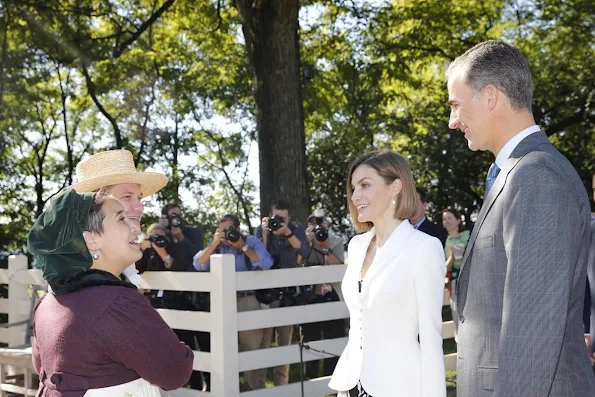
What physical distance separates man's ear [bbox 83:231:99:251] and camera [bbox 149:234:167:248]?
5212 millimetres

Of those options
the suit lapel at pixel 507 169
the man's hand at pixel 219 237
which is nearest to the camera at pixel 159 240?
the man's hand at pixel 219 237

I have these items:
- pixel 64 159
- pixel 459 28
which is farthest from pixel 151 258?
pixel 64 159

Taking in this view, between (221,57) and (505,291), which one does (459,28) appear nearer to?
(221,57)

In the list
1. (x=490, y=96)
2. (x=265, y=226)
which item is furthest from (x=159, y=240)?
(x=490, y=96)

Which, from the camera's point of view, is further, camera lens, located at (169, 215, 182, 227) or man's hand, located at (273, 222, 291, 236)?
camera lens, located at (169, 215, 182, 227)

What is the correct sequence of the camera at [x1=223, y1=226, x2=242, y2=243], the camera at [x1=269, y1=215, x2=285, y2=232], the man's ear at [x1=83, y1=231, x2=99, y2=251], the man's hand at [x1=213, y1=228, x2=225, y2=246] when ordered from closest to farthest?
the man's ear at [x1=83, y1=231, x2=99, y2=251] → the camera at [x1=223, y1=226, x2=242, y2=243] → the man's hand at [x1=213, y1=228, x2=225, y2=246] → the camera at [x1=269, y1=215, x2=285, y2=232]

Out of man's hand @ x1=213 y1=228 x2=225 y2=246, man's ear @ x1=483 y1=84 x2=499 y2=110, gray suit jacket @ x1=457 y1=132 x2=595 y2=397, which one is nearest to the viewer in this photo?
gray suit jacket @ x1=457 y1=132 x2=595 y2=397

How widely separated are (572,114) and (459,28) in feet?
20.1

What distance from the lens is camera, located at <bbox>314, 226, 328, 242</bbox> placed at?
27.7 ft

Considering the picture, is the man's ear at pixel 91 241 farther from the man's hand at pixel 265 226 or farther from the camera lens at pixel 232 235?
the man's hand at pixel 265 226

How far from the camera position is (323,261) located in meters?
8.70

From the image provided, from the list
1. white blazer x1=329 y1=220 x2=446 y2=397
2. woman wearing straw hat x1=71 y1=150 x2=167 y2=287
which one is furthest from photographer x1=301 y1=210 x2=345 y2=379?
white blazer x1=329 y1=220 x2=446 y2=397

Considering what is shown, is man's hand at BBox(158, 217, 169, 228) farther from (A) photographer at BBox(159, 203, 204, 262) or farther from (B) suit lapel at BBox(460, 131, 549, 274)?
(B) suit lapel at BBox(460, 131, 549, 274)

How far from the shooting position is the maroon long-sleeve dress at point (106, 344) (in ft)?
8.51
